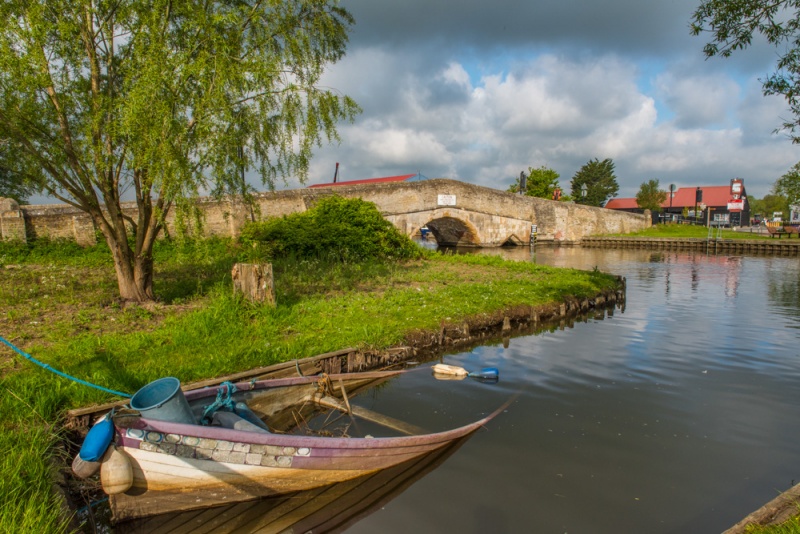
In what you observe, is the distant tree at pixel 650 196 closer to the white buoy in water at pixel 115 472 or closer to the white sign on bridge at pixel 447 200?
the white sign on bridge at pixel 447 200

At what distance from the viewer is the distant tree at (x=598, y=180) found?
78.7m

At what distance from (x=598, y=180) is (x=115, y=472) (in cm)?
8499

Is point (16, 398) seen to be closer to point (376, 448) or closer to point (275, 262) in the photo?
point (376, 448)

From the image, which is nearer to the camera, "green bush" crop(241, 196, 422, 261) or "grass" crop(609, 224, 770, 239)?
"green bush" crop(241, 196, 422, 261)

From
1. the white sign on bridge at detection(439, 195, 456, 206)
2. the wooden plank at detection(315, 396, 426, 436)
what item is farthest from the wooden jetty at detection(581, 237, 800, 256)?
the wooden plank at detection(315, 396, 426, 436)

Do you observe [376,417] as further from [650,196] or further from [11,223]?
[650,196]

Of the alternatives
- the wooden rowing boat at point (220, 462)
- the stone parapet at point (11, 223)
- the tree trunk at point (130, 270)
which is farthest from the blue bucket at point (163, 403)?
the stone parapet at point (11, 223)

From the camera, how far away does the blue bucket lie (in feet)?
13.8

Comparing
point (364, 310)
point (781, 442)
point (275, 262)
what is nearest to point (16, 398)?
point (364, 310)

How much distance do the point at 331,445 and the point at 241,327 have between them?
3959mm

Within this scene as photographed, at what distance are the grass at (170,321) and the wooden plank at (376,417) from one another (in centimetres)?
Result: 130

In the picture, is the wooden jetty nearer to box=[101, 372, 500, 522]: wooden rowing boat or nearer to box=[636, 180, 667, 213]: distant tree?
box=[636, 180, 667, 213]: distant tree

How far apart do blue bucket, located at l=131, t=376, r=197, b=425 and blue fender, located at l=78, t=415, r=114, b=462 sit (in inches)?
10.1

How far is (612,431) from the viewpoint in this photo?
6.12 m
